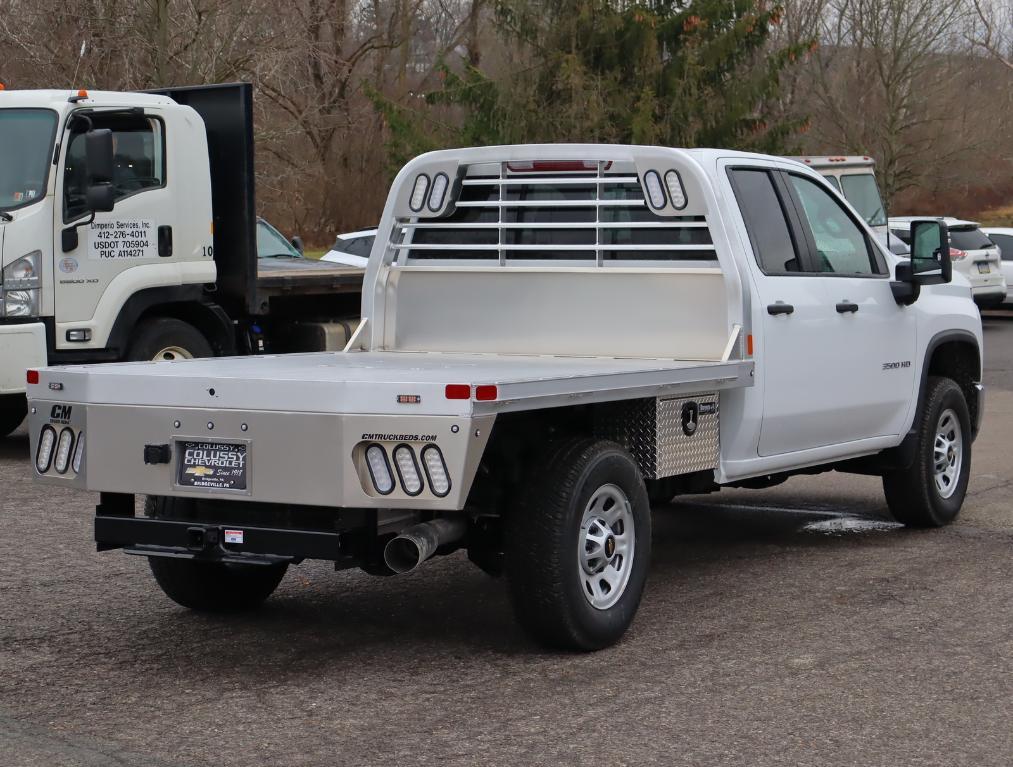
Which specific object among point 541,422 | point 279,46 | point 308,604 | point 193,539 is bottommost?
point 308,604

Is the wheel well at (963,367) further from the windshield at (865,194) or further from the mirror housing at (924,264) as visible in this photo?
the windshield at (865,194)

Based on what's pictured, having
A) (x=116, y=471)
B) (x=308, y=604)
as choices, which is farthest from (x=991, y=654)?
(x=116, y=471)

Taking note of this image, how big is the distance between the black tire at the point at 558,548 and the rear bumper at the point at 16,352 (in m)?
6.30

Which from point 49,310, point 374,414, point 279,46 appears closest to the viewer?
point 374,414

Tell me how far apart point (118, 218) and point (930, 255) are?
6148mm

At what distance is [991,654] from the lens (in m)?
6.10

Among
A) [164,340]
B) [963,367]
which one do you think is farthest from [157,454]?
[164,340]

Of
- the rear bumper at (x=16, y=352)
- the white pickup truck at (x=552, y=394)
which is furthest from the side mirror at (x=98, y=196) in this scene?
the white pickup truck at (x=552, y=394)

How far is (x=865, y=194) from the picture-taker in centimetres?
2584

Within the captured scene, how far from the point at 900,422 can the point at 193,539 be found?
4327 millimetres

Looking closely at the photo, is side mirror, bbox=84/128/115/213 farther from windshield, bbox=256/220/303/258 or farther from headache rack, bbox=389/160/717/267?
windshield, bbox=256/220/303/258

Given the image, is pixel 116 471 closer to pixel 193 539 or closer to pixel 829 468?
pixel 193 539

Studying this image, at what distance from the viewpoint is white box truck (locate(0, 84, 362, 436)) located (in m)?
11.3

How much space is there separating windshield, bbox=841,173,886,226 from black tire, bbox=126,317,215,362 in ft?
50.8
